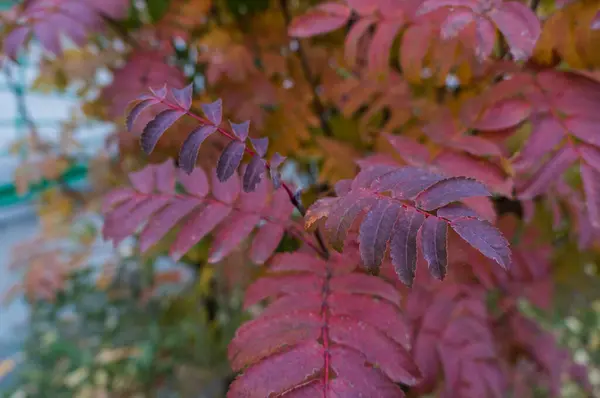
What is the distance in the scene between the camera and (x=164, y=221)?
514 mm

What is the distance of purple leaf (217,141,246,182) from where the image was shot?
37 centimetres

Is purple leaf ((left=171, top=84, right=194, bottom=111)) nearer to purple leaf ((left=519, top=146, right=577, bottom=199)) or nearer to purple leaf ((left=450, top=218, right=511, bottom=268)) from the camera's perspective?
purple leaf ((left=450, top=218, right=511, bottom=268))

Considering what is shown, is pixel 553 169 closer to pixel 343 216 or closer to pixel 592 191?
pixel 592 191

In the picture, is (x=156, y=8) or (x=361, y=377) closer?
(x=361, y=377)

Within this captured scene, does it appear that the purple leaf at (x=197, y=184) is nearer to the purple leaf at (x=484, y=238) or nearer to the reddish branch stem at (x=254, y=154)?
the reddish branch stem at (x=254, y=154)

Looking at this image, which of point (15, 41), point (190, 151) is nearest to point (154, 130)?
point (190, 151)

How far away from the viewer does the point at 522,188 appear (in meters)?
0.57

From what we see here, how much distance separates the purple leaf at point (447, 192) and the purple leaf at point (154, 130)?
0.68ft

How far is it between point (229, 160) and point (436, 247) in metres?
0.17

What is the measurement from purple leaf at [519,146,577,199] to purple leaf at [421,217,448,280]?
0.78ft

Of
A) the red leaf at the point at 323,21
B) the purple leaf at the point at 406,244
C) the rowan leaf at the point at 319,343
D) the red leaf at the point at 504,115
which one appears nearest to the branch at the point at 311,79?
the red leaf at the point at 323,21

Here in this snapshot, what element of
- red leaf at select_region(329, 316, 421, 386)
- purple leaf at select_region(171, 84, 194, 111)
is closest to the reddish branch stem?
purple leaf at select_region(171, 84, 194, 111)

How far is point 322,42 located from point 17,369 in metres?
1.61

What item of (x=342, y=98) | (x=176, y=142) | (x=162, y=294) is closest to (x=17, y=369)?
(x=162, y=294)
